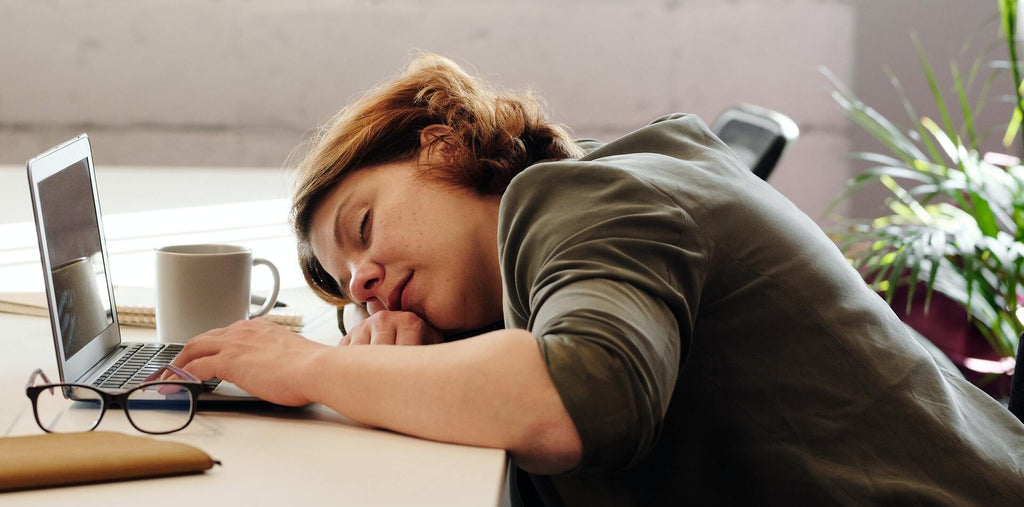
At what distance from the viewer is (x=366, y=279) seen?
3.77 feet

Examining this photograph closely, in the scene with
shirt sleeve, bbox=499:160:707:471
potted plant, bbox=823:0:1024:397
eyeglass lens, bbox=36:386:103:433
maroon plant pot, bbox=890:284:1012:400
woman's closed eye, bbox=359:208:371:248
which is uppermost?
shirt sleeve, bbox=499:160:707:471

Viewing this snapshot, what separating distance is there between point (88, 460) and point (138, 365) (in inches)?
15.3

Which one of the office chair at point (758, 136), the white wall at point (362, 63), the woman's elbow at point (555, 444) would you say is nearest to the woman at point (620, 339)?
the woman's elbow at point (555, 444)

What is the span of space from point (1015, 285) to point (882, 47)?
194 cm

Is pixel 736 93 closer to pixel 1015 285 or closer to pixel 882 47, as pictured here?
pixel 882 47

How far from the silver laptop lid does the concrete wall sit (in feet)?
10.1

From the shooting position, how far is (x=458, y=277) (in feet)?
3.72

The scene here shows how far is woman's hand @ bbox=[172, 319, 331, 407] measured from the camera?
84 centimetres

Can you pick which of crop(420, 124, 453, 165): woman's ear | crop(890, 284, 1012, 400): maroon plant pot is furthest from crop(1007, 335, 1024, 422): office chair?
crop(890, 284, 1012, 400): maroon plant pot

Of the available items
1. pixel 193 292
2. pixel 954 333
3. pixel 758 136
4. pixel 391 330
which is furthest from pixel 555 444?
pixel 954 333

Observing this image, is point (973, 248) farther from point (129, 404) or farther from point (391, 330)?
point (129, 404)

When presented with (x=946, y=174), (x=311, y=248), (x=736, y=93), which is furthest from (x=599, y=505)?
(x=736, y=93)

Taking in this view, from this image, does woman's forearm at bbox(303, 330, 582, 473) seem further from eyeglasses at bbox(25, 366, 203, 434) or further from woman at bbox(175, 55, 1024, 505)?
eyeglasses at bbox(25, 366, 203, 434)

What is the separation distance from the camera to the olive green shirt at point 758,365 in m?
0.88
